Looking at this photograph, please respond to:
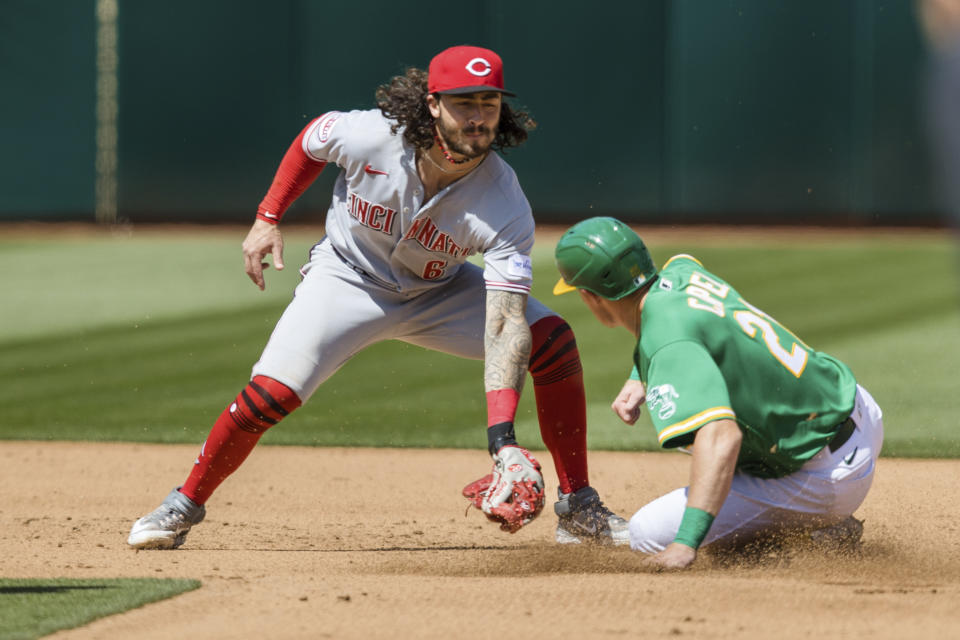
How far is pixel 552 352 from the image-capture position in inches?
198

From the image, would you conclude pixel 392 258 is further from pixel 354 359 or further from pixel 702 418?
pixel 354 359

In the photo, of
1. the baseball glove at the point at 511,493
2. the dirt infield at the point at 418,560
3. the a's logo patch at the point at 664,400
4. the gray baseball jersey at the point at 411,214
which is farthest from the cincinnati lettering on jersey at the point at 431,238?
the a's logo patch at the point at 664,400

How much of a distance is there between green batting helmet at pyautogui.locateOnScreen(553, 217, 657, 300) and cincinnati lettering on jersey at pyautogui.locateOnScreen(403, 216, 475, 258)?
81 centimetres

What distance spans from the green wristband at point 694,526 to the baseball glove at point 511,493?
0.51m

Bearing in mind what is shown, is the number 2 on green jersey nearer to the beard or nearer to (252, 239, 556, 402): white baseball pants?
the beard

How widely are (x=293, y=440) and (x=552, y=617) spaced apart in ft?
13.3

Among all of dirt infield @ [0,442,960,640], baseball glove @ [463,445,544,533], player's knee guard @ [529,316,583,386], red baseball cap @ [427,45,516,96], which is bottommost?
dirt infield @ [0,442,960,640]

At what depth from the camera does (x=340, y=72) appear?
16.3m

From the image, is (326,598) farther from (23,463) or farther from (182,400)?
(182,400)

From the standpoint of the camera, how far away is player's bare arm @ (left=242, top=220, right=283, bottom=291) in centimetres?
499

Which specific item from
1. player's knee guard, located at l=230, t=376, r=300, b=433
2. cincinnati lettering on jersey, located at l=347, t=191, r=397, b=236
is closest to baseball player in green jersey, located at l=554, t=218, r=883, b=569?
cincinnati lettering on jersey, located at l=347, t=191, r=397, b=236

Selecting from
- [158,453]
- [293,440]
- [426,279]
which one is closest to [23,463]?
[158,453]

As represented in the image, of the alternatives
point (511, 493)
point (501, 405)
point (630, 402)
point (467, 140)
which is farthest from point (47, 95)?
point (511, 493)

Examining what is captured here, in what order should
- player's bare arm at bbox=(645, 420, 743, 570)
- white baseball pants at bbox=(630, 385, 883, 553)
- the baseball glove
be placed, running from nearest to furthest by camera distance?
player's bare arm at bbox=(645, 420, 743, 570) → the baseball glove → white baseball pants at bbox=(630, 385, 883, 553)
